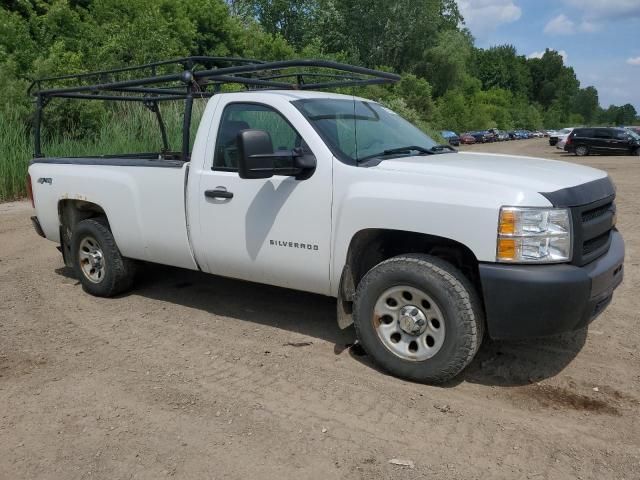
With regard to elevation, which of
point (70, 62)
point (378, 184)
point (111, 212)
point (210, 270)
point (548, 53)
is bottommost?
point (210, 270)

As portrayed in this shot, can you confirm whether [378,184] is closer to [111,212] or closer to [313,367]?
[313,367]

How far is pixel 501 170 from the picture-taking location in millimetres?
4023

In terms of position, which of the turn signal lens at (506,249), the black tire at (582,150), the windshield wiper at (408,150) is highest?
the windshield wiper at (408,150)

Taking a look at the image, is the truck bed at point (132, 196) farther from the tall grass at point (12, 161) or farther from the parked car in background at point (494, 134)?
the parked car in background at point (494, 134)

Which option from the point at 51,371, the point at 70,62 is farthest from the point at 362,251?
the point at 70,62

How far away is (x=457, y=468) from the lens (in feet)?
10.3

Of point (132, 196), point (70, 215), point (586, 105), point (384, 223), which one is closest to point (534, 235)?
point (384, 223)

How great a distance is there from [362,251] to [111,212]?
265 centimetres

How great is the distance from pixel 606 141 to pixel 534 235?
31.6 metres

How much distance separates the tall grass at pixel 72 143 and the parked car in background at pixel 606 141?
82.6 feet

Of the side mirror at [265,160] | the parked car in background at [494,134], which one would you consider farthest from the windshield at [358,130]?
the parked car in background at [494,134]

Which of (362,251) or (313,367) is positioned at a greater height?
→ (362,251)

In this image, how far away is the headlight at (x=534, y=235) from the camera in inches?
142

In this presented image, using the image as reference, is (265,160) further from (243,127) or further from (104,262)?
(104,262)
